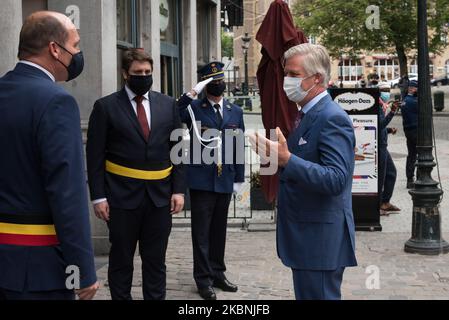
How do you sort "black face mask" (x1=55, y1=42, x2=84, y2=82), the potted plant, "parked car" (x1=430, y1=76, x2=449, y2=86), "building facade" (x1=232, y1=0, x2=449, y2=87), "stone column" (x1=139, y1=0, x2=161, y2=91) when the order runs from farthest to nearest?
"building facade" (x1=232, y1=0, x2=449, y2=87), "parked car" (x1=430, y1=76, x2=449, y2=86), the potted plant, "stone column" (x1=139, y1=0, x2=161, y2=91), "black face mask" (x1=55, y1=42, x2=84, y2=82)

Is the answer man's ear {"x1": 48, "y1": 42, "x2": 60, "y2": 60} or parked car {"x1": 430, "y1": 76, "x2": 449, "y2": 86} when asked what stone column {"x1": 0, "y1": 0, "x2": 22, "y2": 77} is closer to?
man's ear {"x1": 48, "y1": 42, "x2": 60, "y2": 60}

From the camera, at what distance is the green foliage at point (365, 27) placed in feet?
126

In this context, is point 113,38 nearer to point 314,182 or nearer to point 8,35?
point 8,35

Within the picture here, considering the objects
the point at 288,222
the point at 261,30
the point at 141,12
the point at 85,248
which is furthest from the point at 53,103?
the point at 141,12

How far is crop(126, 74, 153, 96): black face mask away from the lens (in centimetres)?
517

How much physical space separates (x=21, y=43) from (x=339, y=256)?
2.00m

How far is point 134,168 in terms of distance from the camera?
516 cm

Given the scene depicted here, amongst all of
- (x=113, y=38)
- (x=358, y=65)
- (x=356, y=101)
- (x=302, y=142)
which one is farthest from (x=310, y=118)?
(x=358, y=65)

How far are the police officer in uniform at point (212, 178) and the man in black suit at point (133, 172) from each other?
2.57ft

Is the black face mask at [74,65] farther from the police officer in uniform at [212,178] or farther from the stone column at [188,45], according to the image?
the stone column at [188,45]

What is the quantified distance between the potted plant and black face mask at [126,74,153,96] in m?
5.44

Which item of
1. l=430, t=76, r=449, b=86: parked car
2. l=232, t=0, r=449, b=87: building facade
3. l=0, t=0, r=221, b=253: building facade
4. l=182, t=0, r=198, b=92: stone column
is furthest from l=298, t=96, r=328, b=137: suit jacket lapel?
l=232, t=0, r=449, b=87: building facade
